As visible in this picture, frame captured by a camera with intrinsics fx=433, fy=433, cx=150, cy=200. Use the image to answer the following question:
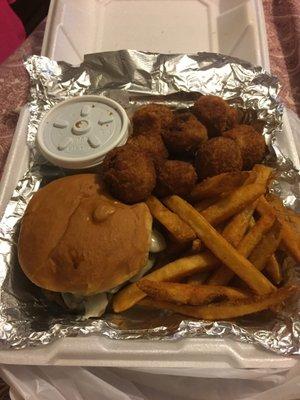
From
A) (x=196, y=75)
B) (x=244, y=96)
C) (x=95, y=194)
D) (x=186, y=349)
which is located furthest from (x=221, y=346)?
(x=196, y=75)

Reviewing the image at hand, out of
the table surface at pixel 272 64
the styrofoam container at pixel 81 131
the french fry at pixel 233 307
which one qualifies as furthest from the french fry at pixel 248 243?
the table surface at pixel 272 64

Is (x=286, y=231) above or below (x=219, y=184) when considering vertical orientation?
below

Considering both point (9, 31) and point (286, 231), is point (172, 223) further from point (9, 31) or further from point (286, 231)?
point (9, 31)

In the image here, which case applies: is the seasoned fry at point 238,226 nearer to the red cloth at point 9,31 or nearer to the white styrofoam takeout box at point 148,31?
the white styrofoam takeout box at point 148,31

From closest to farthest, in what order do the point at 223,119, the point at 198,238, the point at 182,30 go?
the point at 198,238, the point at 223,119, the point at 182,30

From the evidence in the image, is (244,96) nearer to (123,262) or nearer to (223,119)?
(223,119)

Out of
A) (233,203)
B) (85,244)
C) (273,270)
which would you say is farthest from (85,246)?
(273,270)
